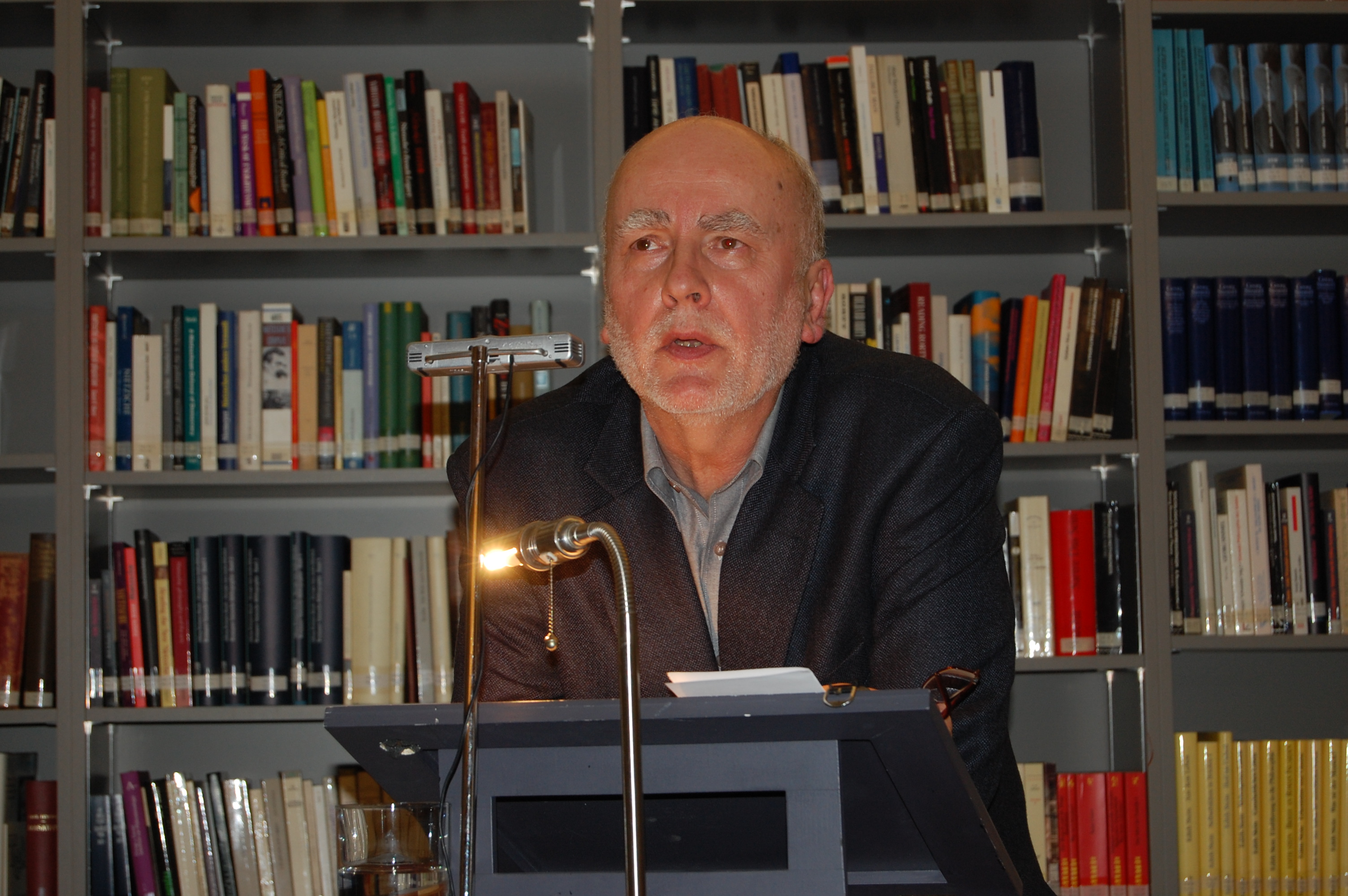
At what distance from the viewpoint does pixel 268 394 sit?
8.64 ft

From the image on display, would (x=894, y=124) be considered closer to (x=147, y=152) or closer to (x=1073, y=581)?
(x=1073, y=581)

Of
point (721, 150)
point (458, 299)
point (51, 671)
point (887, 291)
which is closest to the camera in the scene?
point (721, 150)

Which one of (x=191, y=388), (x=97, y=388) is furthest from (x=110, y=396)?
(x=191, y=388)

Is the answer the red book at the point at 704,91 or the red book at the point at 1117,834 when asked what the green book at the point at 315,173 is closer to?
the red book at the point at 704,91

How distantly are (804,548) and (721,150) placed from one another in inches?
23.3

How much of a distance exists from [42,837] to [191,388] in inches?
37.4

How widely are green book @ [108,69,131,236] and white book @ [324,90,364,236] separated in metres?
0.42

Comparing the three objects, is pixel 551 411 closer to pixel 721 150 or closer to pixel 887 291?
pixel 721 150

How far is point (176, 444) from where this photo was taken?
8.55 feet

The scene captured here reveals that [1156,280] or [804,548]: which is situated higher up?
[1156,280]

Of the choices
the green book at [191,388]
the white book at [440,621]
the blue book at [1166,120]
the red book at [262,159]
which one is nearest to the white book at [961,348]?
the blue book at [1166,120]

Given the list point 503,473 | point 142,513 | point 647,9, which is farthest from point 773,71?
point 142,513

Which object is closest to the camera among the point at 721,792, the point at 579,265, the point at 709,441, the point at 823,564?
the point at 721,792

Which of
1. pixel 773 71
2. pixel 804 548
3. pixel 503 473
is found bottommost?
pixel 804 548
